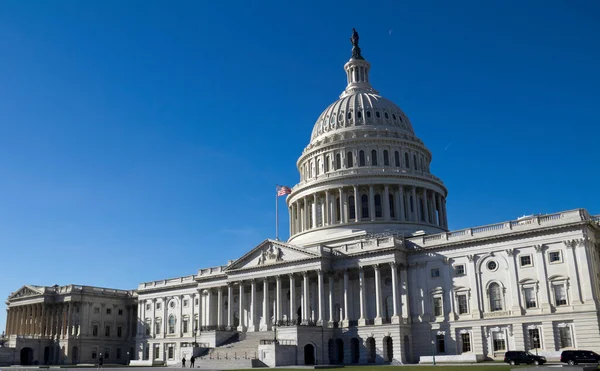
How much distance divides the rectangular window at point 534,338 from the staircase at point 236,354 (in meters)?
29.9

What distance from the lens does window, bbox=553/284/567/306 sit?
6712cm

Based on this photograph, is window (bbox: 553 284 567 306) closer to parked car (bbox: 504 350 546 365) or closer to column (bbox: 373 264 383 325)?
parked car (bbox: 504 350 546 365)

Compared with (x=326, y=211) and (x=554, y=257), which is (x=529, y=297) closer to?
(x=554, y=257)

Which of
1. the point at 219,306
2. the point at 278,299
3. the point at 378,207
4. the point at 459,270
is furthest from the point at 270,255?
the point at 459,270

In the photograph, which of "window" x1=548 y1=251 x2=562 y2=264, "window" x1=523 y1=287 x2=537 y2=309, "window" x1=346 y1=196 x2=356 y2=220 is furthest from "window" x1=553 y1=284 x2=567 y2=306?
"window" x1=346 y1=196 x2=356 y2=220

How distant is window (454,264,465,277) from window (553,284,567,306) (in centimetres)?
1112

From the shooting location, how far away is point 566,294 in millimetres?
66938

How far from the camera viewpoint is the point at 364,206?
98875mm

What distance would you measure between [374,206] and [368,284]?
1760 cm

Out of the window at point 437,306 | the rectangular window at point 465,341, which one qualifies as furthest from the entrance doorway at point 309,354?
the rectangular window at point 465,341

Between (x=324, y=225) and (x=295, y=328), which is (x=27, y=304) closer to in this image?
(x=324, y=225)

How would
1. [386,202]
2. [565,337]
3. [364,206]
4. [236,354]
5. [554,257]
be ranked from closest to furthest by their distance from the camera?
[565,337] → [554,257] → [236,354] → [386,202] → [364,206]

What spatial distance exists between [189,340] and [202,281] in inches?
436

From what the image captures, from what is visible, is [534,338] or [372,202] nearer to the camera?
[534,338]
